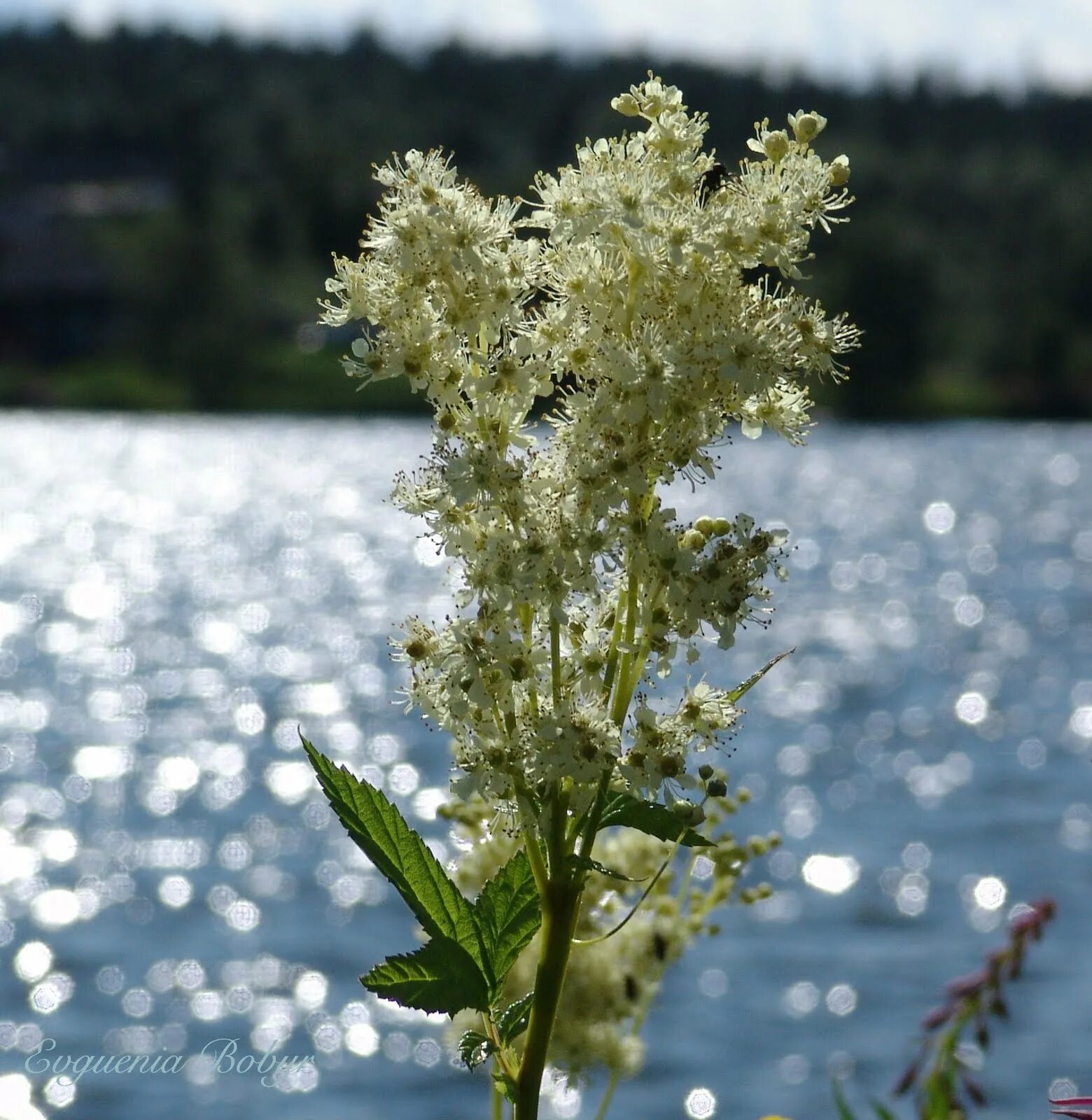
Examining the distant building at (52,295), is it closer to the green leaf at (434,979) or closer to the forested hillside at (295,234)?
the forested hillside at (295,234)

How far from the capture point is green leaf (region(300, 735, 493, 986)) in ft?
7.06

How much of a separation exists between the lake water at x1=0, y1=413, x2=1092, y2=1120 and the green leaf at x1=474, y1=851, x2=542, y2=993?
0.36 meters

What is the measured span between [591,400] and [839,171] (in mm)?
506

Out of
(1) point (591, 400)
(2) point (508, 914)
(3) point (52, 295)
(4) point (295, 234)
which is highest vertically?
(4) point (295, 234)

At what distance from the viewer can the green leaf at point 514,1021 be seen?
219 centimetres

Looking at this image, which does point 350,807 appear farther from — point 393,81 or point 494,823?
point 393,81

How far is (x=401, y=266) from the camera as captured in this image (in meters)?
2.24

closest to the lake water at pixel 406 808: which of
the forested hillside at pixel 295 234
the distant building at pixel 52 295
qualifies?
the forested hillside at pixel 295 234

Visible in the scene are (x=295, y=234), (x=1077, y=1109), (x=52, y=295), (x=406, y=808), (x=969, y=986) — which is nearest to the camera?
(x=1077, y=1109)

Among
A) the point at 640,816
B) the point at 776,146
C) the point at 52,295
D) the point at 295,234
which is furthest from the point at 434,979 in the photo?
the point at 295,234

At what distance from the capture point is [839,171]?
7.50 ft

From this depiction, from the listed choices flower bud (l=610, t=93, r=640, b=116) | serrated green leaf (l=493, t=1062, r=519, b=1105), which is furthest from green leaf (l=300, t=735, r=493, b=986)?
flower bud (l=610, t=93, r=640, b=116)

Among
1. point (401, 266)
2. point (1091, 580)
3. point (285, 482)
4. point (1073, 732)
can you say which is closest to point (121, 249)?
point (285, 482)

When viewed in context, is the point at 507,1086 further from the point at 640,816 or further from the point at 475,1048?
the point at 640,816
